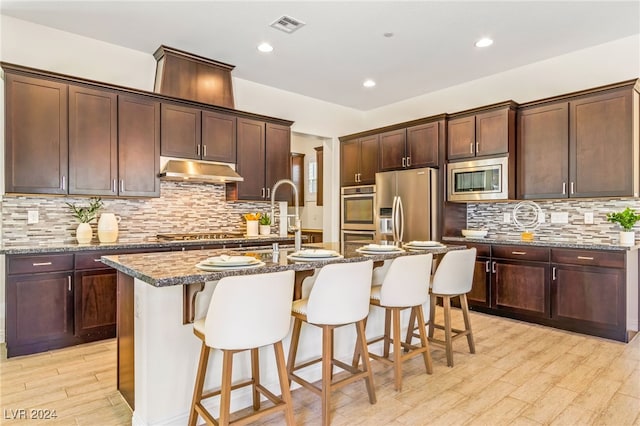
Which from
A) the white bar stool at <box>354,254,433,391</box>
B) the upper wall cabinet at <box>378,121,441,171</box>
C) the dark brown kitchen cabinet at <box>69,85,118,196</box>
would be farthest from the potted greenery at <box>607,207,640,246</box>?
the dark brown kitchen cabinet at <box>69,85,118,196</box>

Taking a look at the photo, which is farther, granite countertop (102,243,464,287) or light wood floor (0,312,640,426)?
light wood floor (0,312,640,426)

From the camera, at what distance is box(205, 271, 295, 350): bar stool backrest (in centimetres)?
168

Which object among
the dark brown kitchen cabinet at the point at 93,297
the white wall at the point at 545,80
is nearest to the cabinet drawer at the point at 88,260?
the dark brown kitchen cabinet at the point at 93,297

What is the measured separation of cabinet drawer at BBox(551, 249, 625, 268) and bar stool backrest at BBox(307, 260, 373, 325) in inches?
107

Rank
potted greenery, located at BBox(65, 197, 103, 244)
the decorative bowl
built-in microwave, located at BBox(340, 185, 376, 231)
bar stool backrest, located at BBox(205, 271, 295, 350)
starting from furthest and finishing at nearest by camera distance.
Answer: built-in microwave, located at BBox(340, 185, 376, 231)
the decorative bowl
potted greenery, located at BBox(65, 197, 103, 244)
bar stool backrest, located at BBox(205, 271, 295, 350)

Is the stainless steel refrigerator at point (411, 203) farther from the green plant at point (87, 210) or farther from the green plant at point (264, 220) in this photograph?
the green plant at point (87, 210)

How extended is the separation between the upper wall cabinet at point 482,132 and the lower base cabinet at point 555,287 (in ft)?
3.82

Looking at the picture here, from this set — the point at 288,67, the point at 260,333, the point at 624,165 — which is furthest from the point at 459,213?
the point at 260,333

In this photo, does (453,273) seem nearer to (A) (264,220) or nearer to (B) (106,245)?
(A) (264,220)

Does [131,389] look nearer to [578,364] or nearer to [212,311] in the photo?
[212,311]

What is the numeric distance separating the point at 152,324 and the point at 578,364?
3.12 m

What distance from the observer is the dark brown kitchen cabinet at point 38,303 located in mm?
3088

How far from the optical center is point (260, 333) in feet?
5.87

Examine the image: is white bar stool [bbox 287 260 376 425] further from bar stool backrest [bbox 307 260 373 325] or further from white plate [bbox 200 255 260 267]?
white plate [bbox 200 255 260 267]
